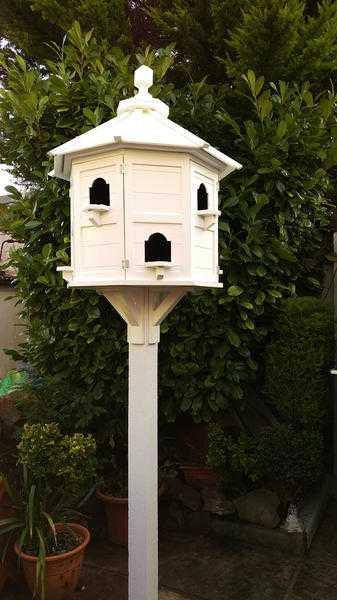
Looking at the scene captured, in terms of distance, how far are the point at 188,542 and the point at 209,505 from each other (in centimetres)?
31

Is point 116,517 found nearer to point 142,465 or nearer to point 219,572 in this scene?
point 219,572

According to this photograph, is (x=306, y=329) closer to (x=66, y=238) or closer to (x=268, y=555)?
(x=268, y=555)

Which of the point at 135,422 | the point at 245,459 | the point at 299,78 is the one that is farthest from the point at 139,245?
the point at 299,78

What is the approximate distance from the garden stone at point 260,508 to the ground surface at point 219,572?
0.20 metres

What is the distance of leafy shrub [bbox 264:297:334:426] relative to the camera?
11.7 feet

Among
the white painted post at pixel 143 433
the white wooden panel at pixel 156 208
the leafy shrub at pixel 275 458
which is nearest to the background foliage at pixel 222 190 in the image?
the leafy shrub at pixel 275 458

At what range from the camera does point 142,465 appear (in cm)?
237

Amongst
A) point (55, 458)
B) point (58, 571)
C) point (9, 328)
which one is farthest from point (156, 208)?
point (9, 328)

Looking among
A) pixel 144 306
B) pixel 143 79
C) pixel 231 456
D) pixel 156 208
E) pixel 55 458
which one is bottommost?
pixel 231 456

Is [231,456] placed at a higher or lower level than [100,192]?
lower

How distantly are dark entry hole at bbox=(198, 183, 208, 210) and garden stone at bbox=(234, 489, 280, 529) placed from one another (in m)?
2.40

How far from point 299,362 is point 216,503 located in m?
1.30

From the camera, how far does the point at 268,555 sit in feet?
11.1

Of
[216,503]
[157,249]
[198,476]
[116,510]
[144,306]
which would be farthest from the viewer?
[198,476]
